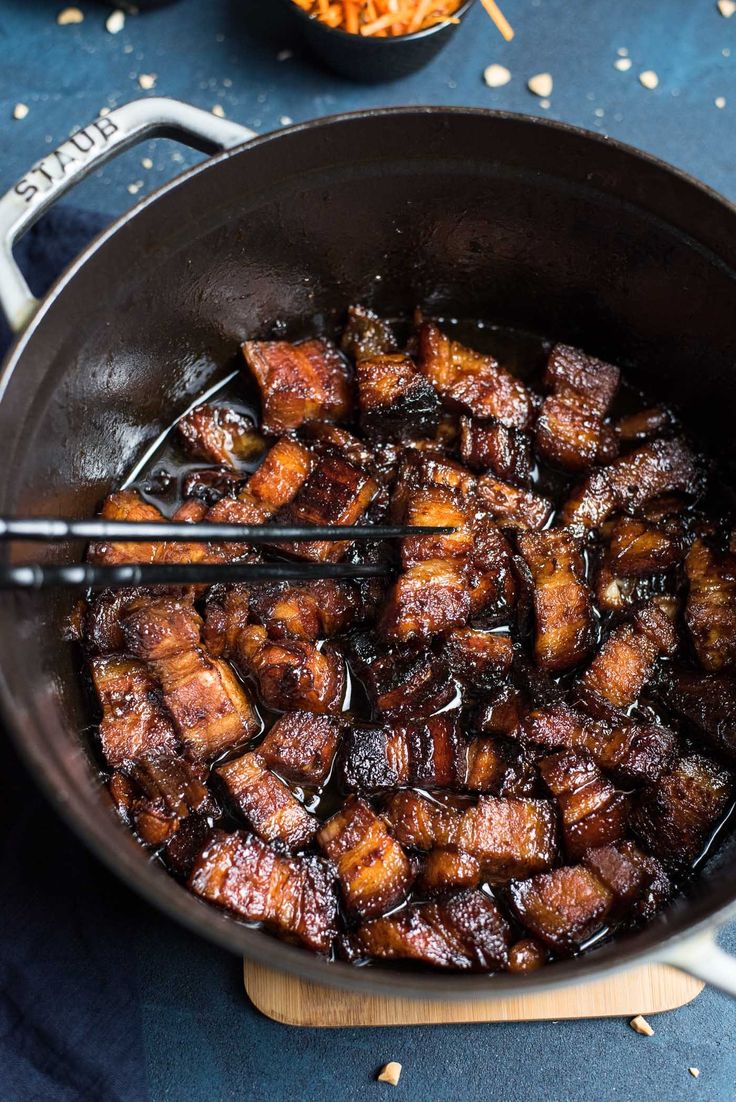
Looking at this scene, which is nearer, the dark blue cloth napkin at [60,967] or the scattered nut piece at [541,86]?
the dark blue cloth napkin at [60,967]

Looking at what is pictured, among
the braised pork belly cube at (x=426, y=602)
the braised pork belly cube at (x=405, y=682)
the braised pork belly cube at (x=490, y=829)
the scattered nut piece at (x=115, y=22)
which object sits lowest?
the braised pork belly cube at (x=490, y=829)

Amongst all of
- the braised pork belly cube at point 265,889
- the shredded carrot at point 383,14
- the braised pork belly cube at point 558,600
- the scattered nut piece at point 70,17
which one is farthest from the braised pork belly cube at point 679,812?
the scattered nut piece at point 70,17

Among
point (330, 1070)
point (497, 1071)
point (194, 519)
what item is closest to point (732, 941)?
point (497, 1071)

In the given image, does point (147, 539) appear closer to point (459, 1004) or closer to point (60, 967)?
point (60, 967)

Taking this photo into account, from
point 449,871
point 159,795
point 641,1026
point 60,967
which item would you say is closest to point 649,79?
point 449,871

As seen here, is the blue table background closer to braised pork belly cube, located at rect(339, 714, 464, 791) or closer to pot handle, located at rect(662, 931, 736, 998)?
braised pork belly cube, located at rect(339, 714, 464, 791)

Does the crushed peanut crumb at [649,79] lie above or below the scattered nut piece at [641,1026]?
above

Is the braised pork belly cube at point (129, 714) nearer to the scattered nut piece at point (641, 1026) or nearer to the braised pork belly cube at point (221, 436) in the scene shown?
the braised pork belly cube at point (221, 436)
